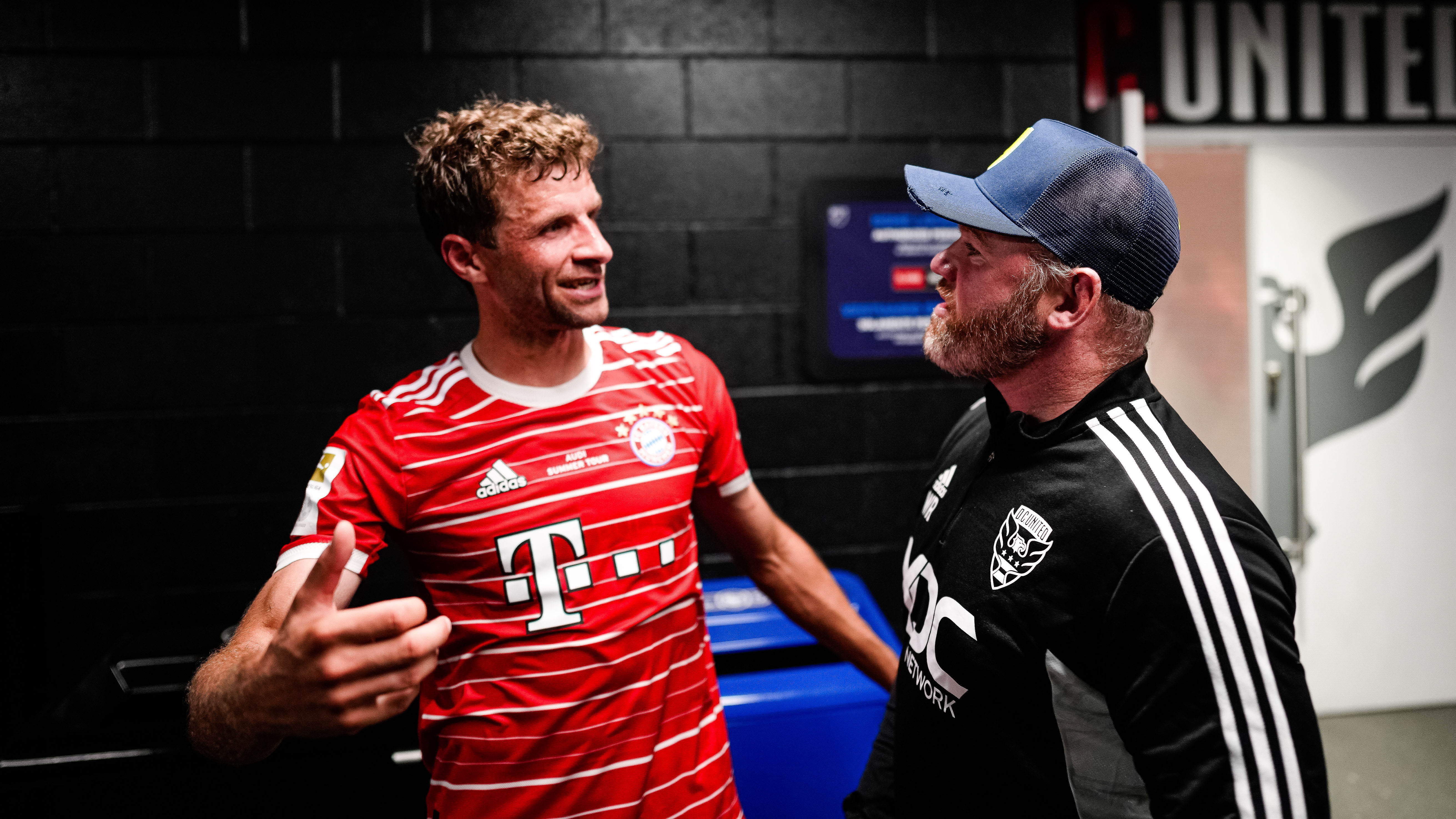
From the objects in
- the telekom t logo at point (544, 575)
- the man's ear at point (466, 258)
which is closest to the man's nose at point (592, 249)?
the man's ear at point (466, 258)

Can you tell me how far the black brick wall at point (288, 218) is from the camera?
1.89 m

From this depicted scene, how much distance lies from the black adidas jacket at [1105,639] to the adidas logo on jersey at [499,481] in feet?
1.88

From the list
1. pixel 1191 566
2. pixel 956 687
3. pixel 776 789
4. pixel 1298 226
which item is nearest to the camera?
pixel 1191 566

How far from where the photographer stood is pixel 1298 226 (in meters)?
2.74

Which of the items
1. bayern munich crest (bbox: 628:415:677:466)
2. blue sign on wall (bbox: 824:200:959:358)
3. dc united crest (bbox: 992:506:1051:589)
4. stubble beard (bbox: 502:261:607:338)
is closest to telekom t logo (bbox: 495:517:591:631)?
bayern munich crest (bbox: 628:415:677:466)

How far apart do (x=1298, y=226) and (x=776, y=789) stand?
2.58 meters

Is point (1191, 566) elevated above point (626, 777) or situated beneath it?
elevated above

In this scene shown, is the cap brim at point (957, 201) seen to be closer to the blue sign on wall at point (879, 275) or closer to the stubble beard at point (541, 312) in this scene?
the stubble beard at point (541, 312)

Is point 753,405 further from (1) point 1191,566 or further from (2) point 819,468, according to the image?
(1) point 1191,566

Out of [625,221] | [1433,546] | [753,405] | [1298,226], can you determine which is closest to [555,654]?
[753,405]

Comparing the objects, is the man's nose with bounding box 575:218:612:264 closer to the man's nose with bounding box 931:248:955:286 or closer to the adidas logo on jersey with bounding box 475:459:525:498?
the adidas logo on jersey with bounding box 475:459:525:498

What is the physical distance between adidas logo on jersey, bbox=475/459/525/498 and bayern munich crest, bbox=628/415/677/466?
174 millimetres

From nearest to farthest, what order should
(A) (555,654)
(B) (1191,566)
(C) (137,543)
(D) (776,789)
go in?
(B) (1191,566)
(A) (555,654)
(D) (776,789)
(C) (137,543)

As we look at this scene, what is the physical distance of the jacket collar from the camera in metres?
0.91
